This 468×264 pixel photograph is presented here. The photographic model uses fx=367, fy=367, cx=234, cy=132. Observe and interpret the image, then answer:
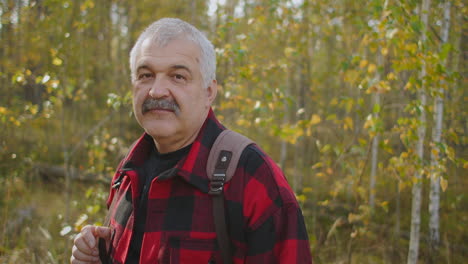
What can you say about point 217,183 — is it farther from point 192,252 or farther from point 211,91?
point 211,91

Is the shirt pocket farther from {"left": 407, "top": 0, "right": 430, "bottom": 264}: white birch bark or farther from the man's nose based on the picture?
{"left": 407, "top": 0, "right": 430, "bottom": 264}: white birch bark

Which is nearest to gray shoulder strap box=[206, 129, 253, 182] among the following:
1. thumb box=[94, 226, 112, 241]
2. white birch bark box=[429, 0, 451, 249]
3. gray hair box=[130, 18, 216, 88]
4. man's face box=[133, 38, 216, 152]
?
man's face box=[133, 38, 216, 152]

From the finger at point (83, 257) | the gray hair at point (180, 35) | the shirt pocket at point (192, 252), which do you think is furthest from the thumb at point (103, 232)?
the gray hair at point (180, 35)

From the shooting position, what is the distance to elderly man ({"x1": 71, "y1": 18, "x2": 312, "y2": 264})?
149 cm

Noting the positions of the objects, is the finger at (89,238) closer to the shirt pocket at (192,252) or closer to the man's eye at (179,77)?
the shirt pocket at (192,252)

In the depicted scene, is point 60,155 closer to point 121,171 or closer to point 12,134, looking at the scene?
point 12,134

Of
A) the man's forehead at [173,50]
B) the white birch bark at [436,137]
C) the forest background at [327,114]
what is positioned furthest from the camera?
the white birch bark at [436,137]

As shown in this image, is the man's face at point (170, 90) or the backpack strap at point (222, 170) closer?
the backpack strap at point (222, 170)

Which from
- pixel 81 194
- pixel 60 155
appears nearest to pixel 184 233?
pixel 81 194

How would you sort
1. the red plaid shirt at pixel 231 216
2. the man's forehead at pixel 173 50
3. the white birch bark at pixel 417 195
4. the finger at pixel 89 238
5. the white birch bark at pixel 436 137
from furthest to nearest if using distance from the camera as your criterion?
the white birch bark at pixel 436 137, the white birch bark at pixel 417 195, the finger at pixel 89 238, the man's forehead at pixel 173 50, the red plaid shirt at pixel 231 216

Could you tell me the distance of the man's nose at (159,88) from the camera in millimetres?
1699

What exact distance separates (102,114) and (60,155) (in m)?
2.14

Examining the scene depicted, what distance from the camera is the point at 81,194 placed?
8102 mm

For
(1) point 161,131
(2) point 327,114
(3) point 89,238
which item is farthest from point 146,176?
(2) point 327,114
